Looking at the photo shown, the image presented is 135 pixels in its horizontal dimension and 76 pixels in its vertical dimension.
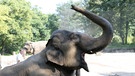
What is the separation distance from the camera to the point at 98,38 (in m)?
2.67

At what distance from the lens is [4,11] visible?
39344 millimetres

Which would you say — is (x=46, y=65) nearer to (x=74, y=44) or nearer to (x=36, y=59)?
(x=36, y=59)

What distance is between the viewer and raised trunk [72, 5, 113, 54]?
261 cm

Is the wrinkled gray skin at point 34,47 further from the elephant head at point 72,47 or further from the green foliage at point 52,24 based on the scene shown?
the green foliage at point 52,24

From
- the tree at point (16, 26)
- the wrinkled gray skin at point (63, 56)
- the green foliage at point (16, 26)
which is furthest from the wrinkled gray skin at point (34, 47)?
the green foliage at point (16, 26)

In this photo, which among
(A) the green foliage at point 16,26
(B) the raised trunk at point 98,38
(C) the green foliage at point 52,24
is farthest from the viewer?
(C) the green foliage at point 52,24

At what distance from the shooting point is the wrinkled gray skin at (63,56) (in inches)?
107

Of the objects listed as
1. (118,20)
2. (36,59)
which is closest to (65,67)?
(36,59)

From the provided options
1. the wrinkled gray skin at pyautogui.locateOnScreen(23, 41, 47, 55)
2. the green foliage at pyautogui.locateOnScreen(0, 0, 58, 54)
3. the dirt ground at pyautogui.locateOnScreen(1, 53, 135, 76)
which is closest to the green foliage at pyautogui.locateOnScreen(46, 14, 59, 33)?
the green foliage at pyautogui.locateOnScreen(0, 0, 58, 54)

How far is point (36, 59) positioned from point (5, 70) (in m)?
0.32

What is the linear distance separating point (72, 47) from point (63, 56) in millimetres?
112

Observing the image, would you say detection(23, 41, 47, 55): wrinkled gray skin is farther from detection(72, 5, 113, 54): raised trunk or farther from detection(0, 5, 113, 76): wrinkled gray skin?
detection(72, 5, 113, 54): raised trunk

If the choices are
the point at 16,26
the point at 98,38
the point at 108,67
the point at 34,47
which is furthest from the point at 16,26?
the point at 98,38

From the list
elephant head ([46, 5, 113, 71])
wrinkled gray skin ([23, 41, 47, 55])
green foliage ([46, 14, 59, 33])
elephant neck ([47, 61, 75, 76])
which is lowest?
green foliage ([46, 14, 59, 33])
